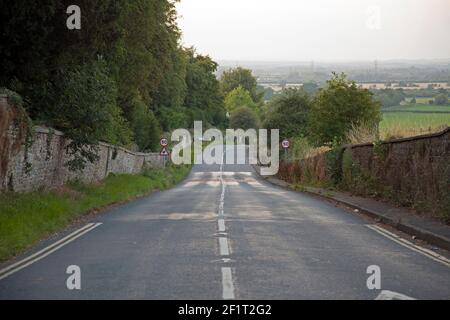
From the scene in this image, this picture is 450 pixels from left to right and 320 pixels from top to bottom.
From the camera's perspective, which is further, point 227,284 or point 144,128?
point 144,128

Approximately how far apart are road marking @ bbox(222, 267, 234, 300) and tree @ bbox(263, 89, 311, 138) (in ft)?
192

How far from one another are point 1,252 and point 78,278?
9.97ft

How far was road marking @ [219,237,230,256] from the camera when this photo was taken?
1173cm

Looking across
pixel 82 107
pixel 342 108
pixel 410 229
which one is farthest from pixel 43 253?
pixel 342 108

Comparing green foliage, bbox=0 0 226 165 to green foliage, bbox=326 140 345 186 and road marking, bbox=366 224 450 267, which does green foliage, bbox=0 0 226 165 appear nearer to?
road marking, bbox=366 224 450 267

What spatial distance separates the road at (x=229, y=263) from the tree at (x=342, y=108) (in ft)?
86.5

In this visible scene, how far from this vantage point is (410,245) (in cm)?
1350

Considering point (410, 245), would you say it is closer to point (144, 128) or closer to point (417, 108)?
point (417, 108)

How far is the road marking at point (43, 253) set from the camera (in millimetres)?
10463

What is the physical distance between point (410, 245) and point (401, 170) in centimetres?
827

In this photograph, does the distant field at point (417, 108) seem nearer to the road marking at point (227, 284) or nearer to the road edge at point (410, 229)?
the road edge at point (410, 229)

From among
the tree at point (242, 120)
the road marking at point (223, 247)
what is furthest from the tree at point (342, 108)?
the tree at point (242, 120)

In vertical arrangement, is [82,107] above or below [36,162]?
above
